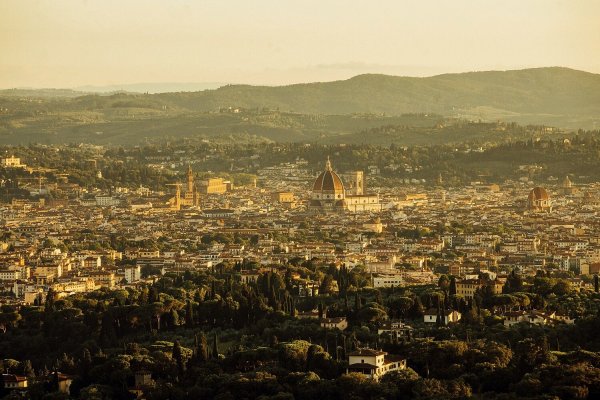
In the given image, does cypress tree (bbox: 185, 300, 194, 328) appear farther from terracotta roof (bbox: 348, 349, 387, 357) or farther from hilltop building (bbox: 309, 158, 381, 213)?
hilltop building (bbox: 309, 158, 381, 213)

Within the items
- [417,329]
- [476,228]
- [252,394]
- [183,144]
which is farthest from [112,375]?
[183,144]

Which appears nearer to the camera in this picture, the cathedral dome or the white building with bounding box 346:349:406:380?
the white building with bounding box 346:349:406:380

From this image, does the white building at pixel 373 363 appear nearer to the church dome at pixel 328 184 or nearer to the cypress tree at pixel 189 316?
the cypress tree at pixel 189 316


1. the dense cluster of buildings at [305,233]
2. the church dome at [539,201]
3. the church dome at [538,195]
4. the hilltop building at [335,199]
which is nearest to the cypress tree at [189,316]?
the dense cluster of buildings at [305,233]

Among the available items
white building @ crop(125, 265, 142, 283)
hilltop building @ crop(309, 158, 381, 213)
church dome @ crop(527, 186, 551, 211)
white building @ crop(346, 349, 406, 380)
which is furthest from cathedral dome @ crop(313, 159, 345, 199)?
white building @ crop(346, 349, 406, 380)

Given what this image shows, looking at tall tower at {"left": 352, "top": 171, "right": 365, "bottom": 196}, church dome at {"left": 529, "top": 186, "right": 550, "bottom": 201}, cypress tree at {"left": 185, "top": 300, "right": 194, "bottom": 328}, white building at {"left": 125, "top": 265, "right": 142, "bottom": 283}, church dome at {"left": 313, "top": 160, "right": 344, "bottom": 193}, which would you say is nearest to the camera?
cypress tree at {"left": 185, "top": 300, "right": 194, "bottom": 328}

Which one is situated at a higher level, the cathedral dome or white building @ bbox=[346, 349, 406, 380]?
white building @ bbox=[346, 349, 406, 380]

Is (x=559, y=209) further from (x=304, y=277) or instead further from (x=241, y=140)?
(x=241, y=140)

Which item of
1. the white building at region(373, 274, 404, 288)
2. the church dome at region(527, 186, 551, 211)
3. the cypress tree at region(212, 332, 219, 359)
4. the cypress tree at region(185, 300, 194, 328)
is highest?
the cypress tree at region(212, 332, 219, 359)
